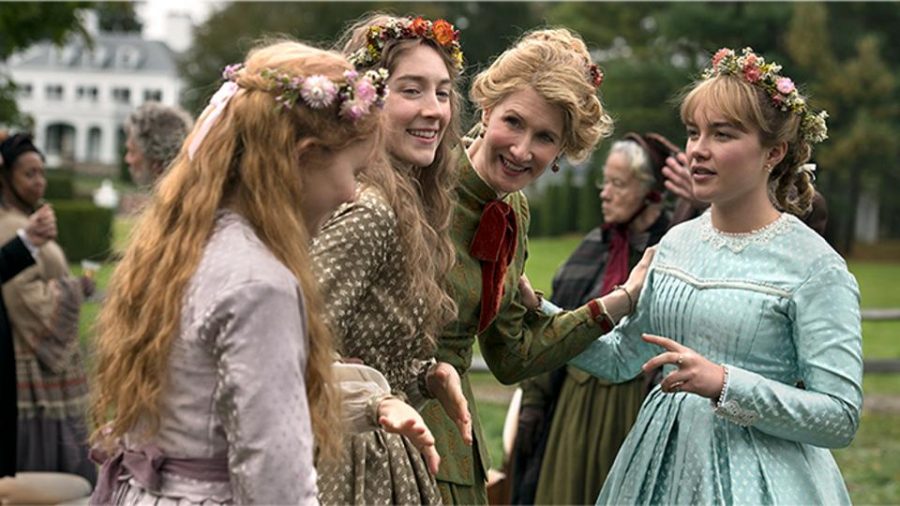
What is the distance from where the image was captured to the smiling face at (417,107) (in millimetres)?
3172

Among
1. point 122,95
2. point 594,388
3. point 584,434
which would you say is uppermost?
point 122,95

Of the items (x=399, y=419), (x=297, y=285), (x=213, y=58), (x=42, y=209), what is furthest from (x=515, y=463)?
(x=213, y=58)

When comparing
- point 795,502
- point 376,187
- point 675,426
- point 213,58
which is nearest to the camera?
point 376,187

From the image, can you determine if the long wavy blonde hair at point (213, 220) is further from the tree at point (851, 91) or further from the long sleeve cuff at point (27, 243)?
the tree at point (851, 91)

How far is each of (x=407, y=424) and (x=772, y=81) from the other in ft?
4.71

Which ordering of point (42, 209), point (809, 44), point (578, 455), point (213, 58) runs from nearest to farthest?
point (578, 455)
point (42, 209)
point (809, 44)
point (213, 58)

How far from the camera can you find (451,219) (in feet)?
10.9

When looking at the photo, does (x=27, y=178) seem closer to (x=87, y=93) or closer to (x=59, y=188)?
(x=59, y=188)

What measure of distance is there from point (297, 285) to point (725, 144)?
1.48 m

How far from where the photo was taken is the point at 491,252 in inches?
134

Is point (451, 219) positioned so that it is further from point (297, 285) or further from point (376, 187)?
point (297, 285)

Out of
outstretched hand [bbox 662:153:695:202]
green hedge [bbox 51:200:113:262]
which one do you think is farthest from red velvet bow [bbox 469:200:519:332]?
green hedge [bbox 51:200:113:262]

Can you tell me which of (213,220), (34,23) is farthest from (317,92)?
(34,23)

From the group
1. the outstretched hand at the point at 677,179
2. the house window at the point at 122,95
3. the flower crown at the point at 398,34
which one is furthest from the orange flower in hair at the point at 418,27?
the house window at the point at 122,95
